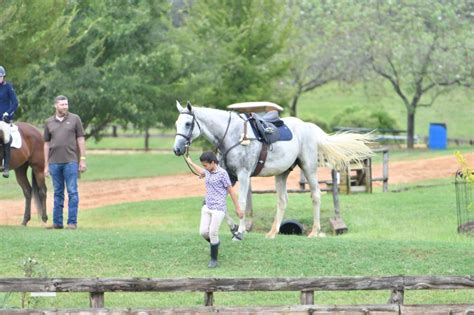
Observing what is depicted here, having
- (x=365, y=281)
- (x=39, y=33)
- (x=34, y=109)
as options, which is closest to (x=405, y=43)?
(x=34, y=109)

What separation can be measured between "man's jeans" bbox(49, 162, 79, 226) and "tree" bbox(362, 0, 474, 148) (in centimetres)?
2861

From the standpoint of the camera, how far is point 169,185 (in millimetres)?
32281

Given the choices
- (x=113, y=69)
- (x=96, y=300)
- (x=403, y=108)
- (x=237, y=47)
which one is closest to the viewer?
(x=96, y=300)

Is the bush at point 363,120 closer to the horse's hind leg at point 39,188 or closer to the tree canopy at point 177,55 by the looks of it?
the tree canopy at point 177,55

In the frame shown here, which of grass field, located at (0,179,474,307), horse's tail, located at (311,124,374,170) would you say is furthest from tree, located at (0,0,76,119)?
horse's tail, located at (311,124,374,170)

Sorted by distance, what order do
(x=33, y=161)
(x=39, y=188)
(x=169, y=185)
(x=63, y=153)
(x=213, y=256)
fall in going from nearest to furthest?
(x=213, y=256)
(x=63, y=153)
(x=33, y=161)
(x=39, y=188)
(x=169, y=185)

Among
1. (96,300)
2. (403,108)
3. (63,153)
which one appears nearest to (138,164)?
(63,153)

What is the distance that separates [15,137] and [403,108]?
159 feet

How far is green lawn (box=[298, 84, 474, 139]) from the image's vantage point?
55516 mm

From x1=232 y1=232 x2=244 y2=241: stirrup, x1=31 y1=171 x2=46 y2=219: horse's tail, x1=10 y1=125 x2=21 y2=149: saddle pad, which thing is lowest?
x1=232 y1=232 x2=244 y2=241: stirrup

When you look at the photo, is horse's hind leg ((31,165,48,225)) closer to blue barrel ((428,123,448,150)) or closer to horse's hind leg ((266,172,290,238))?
horse's hind leg ((266,172,290,238))

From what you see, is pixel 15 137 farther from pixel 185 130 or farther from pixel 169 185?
pixel 169 185

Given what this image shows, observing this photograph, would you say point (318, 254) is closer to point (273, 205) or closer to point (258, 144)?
point (258, 144)

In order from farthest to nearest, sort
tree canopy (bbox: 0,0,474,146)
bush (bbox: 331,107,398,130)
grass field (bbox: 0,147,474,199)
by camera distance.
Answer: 1. bush (bbox: 331,107,398,130)
2. grass field (bbox: 0,147,474,199)
3. tree canopy (bbox: 0,0,474,146)
